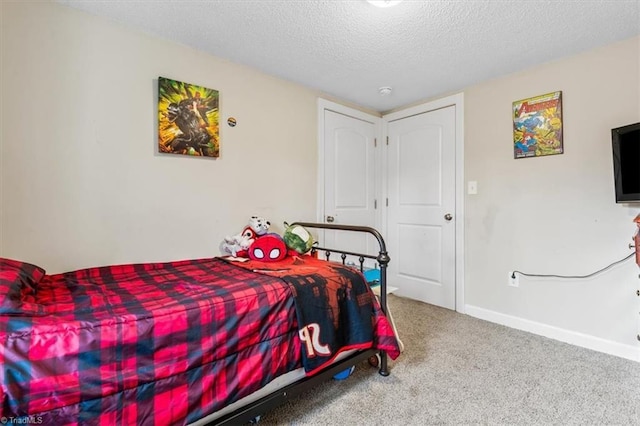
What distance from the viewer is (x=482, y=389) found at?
1.62m

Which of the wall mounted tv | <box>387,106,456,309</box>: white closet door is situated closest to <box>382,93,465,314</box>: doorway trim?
<box>387,106,456,309</box>: white closet door

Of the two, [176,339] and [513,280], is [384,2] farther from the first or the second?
[513,280]

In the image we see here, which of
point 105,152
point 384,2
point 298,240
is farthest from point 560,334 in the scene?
point 105,152

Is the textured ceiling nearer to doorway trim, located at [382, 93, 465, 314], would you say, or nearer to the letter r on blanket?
doorway trim, located at [382, 93, 465, 314]

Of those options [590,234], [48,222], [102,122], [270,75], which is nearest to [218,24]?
[270,75]

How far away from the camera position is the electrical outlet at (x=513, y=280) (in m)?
2.46

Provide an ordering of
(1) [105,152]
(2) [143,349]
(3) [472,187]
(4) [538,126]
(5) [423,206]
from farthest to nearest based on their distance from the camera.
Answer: (5) [423,206] < (3) [472,187] < (4) [538,126] < (1) [105,152] < (2) [143,349]

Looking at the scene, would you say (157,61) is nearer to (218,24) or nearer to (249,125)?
(218,24)

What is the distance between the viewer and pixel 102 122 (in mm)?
1745

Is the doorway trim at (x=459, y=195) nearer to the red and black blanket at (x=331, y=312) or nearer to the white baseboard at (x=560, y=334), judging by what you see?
the white baseboard at (x=560, y=334)

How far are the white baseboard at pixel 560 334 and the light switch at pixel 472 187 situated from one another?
1.01 meters

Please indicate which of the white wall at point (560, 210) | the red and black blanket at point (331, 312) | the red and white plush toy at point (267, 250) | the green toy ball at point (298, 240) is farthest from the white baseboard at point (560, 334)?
the red and white plush toy at point (267, 250)

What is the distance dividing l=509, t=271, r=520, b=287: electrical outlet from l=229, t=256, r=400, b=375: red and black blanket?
56.3 inches

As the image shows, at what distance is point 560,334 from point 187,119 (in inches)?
118
